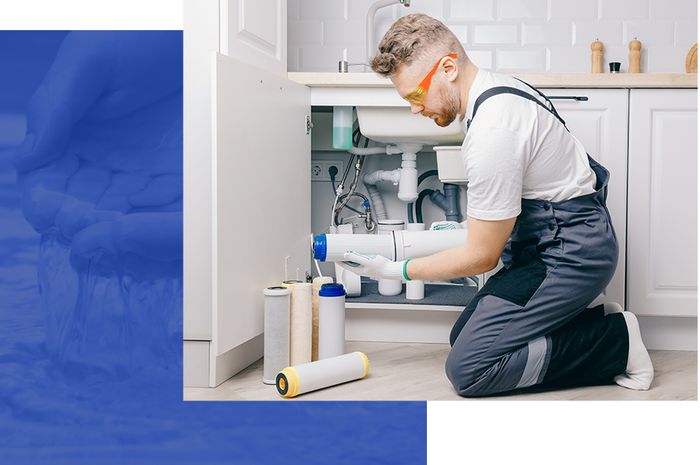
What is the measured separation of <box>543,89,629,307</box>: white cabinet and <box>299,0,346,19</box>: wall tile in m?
0.97

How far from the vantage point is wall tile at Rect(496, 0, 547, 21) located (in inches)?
114

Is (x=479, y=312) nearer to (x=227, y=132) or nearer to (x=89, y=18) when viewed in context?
(x=227, y=132)

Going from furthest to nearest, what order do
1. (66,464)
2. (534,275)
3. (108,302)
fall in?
(534,275) → (108,302) → (66,464)

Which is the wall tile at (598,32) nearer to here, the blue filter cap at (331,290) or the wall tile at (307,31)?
the wall tile at (307,31)

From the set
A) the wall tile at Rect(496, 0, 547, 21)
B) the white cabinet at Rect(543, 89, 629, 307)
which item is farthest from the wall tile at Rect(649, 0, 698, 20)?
the white cabinet at Rect(543, 89, 629, 307)

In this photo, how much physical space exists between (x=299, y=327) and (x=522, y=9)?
1585mm

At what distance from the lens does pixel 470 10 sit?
2908 millimetres

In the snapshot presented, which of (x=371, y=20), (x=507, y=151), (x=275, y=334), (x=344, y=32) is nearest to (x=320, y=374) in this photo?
(x=275, y=334)

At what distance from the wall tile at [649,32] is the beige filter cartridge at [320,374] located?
5.61ft

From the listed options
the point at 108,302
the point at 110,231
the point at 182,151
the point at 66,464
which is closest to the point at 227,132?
the point at 182,151

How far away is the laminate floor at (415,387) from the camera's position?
189 cm

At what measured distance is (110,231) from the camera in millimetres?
1813

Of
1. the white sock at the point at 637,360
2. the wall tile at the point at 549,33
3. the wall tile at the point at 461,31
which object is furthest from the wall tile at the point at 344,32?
the white sock at the point at 637,360

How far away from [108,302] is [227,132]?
1.61 ft
